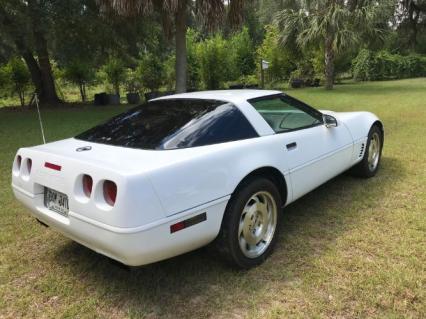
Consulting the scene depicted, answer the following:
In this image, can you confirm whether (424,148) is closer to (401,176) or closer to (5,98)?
(401,176)

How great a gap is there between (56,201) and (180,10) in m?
8.43

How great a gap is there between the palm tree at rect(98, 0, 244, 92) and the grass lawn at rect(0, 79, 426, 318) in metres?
6.51

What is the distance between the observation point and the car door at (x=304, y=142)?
3440 mm

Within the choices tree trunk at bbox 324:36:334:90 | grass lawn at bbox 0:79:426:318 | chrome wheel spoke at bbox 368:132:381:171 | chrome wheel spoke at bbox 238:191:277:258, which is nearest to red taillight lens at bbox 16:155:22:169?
grass lawn at bbox 0:79:426:318

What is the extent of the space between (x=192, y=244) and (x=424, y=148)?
5.36 m

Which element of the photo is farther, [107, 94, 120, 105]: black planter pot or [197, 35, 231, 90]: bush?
[197, 35, 231, 90]: bush

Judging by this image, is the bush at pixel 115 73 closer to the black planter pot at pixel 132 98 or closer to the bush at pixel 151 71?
the bush at pixel 151 71

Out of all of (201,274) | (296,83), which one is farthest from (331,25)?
(201,274)

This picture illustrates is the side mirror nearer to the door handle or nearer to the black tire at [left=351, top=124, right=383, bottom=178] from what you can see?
the door handle

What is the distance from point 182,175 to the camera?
2.48 metres

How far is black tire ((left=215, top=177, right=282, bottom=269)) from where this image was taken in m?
2.77

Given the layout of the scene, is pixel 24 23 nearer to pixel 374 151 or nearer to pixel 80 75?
pixel 80 75

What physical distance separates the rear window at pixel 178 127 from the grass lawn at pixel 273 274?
3.02 feet

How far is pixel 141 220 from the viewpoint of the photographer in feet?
7.50
